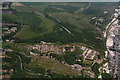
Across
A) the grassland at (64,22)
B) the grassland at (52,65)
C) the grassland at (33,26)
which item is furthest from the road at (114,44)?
the grassland at (33,26)

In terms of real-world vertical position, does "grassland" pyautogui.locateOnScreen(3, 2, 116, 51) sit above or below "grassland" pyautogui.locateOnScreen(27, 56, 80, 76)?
above

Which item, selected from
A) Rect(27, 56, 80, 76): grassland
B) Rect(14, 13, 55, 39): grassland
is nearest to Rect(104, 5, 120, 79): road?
Rect(27, 56, 80, 76): grassland

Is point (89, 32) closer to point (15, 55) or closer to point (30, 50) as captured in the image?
point (30, 50)

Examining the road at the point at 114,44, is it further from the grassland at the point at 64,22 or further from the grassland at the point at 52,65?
the grassland at the point at 52,65

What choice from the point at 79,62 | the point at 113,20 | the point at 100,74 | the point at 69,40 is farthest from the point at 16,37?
the point at 113,20

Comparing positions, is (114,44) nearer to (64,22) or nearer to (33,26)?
(64,22)

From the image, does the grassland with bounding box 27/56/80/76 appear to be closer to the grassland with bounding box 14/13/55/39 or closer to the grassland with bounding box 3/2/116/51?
the grassland with bounding box 3/2/116/51

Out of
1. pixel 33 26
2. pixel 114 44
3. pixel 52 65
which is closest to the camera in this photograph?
pixel 52 65


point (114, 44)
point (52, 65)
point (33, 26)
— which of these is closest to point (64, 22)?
point (33, 26)

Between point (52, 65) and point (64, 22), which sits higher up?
point (64, 22)

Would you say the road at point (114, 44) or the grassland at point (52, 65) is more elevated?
the road at point (114, 44)

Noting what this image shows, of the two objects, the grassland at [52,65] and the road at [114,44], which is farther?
the road at [114,44]
